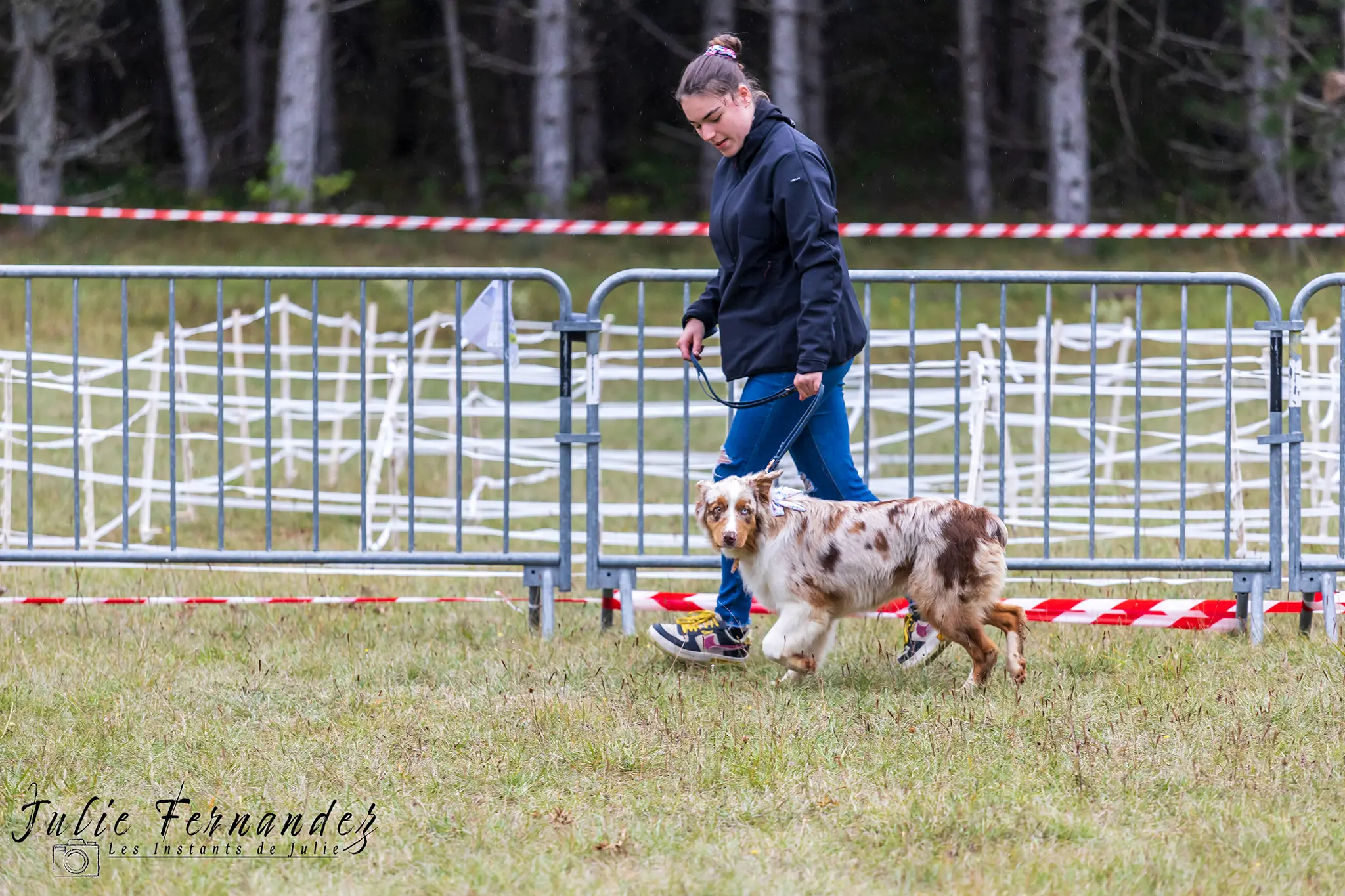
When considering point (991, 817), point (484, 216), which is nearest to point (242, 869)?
point (991, 817)

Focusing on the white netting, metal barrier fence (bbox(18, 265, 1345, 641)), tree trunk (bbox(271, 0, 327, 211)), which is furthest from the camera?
tree trunk (bbox(271, 0, 327, 211))

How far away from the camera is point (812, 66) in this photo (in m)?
26.0

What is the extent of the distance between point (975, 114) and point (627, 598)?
75.7 ft

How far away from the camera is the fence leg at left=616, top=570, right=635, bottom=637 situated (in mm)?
5863

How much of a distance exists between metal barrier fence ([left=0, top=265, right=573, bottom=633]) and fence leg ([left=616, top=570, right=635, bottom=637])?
0.71 ft

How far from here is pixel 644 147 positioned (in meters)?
30.8

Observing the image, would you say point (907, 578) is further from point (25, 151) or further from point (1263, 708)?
point (25, 151)

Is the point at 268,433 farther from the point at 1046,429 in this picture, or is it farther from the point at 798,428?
the point at 1046,429

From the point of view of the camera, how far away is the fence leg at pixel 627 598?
231 inches

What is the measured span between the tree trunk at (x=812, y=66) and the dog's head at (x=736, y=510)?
21.2m

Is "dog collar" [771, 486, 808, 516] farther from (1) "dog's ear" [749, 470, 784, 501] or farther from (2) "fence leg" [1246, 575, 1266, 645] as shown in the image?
(2) "fence leg" [1246, 575, 1266, 645]

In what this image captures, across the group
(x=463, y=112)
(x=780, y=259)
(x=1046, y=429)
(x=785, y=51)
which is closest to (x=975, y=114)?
(x=785, y=51)

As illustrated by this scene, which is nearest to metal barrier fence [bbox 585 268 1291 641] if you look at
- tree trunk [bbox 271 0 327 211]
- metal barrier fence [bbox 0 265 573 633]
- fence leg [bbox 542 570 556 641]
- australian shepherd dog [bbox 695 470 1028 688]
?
fence leg [bbox 542 570 556 641]

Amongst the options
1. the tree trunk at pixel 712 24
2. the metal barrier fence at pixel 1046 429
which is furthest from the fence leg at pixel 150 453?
the tree trunk at pixel 712 24
